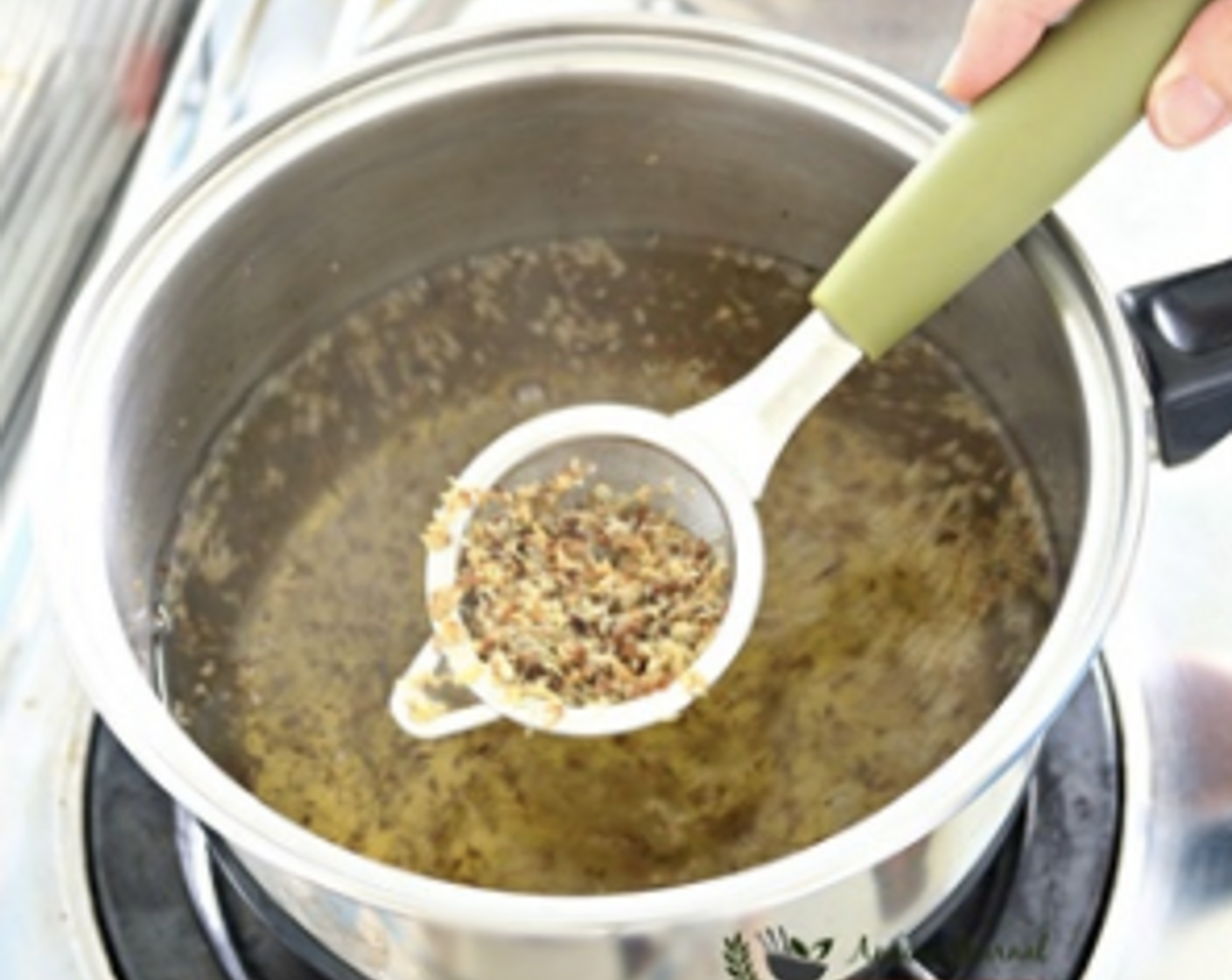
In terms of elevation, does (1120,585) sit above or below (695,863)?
above

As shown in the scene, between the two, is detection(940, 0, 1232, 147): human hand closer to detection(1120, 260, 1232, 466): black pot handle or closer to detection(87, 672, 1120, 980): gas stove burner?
detection(1120, 260, 1232, 466): black pot handle

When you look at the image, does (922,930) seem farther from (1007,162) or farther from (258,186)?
(258,186)

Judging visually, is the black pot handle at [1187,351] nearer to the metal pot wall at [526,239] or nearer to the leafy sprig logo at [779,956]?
the metal pot wall at [526,239]

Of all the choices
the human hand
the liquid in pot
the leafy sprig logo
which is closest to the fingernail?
the human hand

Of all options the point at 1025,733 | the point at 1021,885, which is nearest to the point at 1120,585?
the point at 1025,733

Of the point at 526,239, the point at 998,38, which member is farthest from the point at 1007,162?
the point at 526,239

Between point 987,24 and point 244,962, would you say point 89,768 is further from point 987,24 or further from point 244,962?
point 987,24
